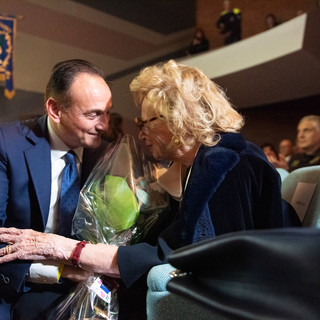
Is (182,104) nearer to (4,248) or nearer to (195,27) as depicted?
(4,248)

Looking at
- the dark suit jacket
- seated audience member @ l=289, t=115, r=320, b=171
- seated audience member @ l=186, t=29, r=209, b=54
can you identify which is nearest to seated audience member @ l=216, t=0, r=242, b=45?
seated audience member @ l=186, t=29, r=209, b=54

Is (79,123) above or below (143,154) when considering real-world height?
above

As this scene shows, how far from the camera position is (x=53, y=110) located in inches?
59.4

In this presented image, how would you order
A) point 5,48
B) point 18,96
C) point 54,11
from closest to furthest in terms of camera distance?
point 5,48 → point 18,96 → point 54,11

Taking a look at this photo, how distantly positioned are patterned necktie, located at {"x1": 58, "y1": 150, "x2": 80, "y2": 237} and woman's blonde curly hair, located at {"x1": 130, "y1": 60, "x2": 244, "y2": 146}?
0.40 metres

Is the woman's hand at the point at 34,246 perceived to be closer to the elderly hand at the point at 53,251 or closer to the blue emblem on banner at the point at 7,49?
the elderly hand at the point at 53,251

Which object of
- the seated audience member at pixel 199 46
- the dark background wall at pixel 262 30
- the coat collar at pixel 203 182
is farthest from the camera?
the dark background wall at pixel 262 30

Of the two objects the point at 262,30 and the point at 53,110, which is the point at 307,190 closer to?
the point at 53,110

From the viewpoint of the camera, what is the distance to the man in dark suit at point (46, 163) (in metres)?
1.31

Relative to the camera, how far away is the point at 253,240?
731 millimetres

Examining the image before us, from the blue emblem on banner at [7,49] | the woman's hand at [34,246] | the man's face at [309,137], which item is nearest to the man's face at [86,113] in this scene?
the woman's hand at [34,246]

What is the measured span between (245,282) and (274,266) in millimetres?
66

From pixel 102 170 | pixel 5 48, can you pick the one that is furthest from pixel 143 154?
pixel 5 48

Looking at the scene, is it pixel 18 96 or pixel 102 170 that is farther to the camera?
pixel 18 96
